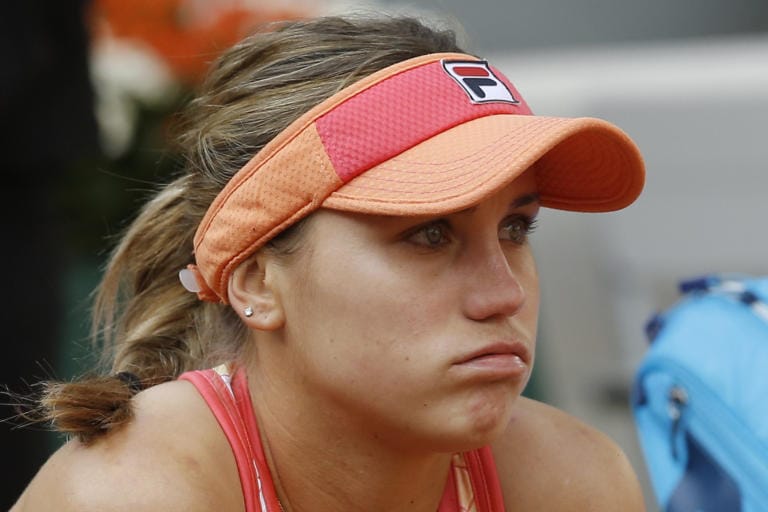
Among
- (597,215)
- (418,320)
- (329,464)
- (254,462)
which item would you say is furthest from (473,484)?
(597,215)

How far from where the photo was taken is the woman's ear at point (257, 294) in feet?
6.43

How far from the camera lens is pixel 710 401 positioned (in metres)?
2.47

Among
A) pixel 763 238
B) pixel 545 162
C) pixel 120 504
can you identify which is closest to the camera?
pixel 120 504

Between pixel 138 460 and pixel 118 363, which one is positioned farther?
pixel 118 363

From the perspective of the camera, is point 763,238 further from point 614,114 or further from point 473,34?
point 473,34

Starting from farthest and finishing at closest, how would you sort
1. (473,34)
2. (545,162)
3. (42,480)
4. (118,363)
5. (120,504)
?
(473,34) → (118,363) → (545,162) → (42,480) → (120,504)

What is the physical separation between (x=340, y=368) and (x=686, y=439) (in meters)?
0.93

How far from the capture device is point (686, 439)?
99.3 inches

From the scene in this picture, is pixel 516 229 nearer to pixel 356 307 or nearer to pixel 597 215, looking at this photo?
pixel 356 307

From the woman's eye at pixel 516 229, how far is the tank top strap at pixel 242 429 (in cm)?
50

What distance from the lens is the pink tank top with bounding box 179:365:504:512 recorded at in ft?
6.62

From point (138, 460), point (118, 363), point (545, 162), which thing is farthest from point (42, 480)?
point (545, 162)

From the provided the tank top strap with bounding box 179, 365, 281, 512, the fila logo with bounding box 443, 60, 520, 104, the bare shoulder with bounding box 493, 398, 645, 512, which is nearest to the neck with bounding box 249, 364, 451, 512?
the tank top strap with bounding box 179, 365, 281, 512

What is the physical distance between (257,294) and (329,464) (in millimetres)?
287
